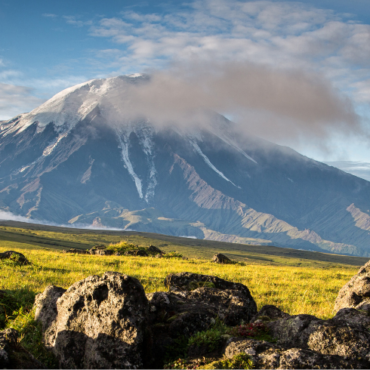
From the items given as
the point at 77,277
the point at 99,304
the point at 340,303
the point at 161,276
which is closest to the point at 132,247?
the point at 161,276

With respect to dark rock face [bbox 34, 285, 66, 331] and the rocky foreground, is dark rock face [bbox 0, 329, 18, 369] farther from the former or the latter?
dark rock face [bbox 34, 285, 66, 331]

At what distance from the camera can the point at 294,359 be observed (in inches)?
332

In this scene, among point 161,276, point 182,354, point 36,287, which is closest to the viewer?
point 182,354

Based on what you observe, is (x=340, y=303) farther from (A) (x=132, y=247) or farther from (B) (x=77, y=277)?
(A) (x=132, y=247)

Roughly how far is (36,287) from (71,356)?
824 cm

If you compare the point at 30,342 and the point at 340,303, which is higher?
the point at 340,303

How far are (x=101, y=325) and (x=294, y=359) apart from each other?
440cm

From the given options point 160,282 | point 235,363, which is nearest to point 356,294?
point 235,363

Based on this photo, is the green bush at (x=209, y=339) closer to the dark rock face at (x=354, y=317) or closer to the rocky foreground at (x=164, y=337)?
the rocky foreground at (x=164, y=337)

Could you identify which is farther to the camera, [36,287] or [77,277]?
[77,277]

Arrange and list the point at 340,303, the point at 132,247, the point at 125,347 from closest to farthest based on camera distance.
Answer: the point at 125,347, the point at 340,303, the point at 132,247

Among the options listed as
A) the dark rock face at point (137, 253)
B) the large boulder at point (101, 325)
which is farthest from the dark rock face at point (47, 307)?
the dark rock face at point (137, 253)

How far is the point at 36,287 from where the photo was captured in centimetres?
1720

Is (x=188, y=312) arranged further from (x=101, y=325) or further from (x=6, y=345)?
(x=6, y=345)
